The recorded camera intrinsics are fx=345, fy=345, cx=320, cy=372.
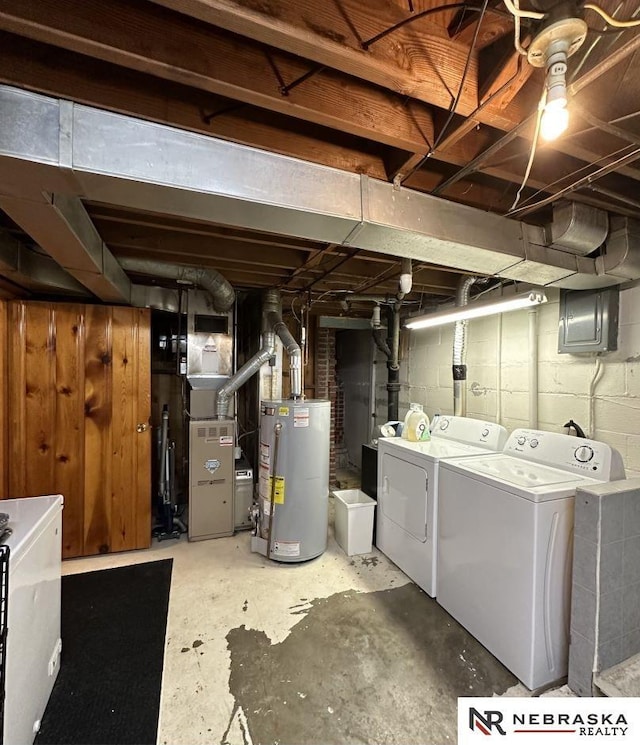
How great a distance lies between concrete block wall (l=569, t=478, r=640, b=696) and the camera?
1.57 m

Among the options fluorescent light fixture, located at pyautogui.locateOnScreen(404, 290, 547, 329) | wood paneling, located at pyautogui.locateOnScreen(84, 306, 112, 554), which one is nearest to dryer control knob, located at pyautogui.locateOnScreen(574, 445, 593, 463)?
fluorescent light fixture, located at pyautogui.locateOnScreen(404, 290, 547, 329)

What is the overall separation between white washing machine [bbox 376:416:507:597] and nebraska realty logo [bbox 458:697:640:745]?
0.74 metres

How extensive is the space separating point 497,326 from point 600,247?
41.9 inches

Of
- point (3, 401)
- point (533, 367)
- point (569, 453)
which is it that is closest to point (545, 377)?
point (533, 367)

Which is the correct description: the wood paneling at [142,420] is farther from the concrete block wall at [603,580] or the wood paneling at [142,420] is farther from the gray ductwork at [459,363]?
the concrete block wall at [603,580]

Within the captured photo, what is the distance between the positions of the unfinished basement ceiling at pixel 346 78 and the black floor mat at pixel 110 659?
2145mm

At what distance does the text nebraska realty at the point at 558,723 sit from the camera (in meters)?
1.41

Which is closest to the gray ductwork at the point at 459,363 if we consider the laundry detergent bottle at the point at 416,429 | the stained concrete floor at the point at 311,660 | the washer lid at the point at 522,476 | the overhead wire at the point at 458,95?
the laundry detergent bottle at the point at 416,429

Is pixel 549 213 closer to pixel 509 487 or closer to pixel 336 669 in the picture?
pixel 509 487

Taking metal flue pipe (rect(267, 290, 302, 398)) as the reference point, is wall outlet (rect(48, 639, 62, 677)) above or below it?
below

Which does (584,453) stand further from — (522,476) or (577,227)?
(577,227)

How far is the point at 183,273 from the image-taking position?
8.74 ft

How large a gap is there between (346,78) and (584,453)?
7.19 feet

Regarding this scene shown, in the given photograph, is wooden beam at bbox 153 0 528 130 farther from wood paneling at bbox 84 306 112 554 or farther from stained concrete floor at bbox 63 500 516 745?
wood paneling at bbox 84 306 112 554
